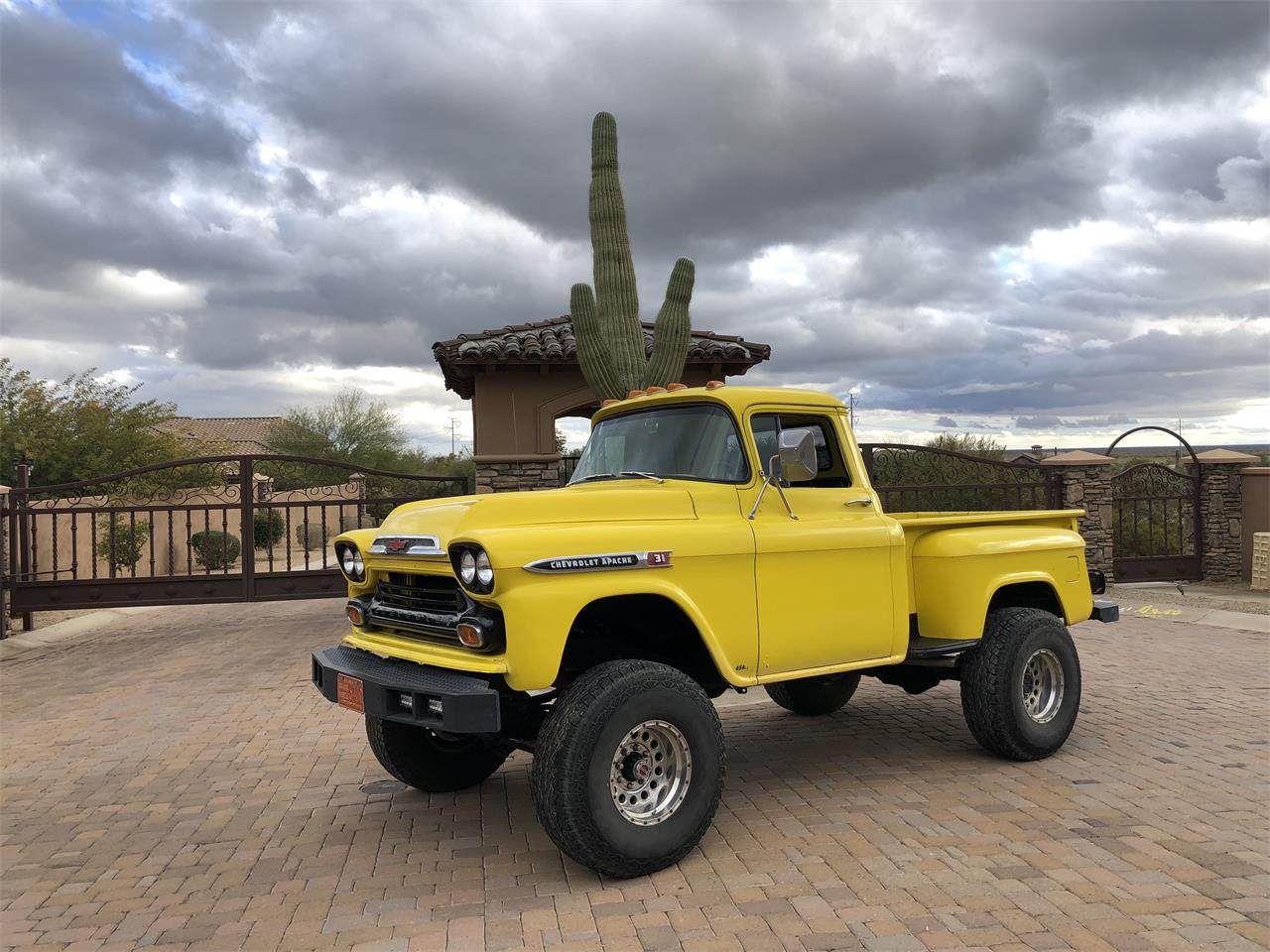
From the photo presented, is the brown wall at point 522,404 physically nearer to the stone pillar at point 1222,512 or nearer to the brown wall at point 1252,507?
the stone pillar at point 1222,512

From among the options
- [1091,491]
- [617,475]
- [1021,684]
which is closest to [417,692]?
[617,475]

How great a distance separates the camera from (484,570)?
3.82 metres

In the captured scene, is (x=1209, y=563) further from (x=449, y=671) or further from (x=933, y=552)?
(x=449, y=671)

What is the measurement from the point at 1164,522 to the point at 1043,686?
10796 mm

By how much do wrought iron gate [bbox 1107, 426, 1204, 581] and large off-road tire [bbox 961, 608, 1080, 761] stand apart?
954cm

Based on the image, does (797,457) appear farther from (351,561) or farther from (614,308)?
(614,308)

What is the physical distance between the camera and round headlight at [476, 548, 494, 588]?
3793 mm

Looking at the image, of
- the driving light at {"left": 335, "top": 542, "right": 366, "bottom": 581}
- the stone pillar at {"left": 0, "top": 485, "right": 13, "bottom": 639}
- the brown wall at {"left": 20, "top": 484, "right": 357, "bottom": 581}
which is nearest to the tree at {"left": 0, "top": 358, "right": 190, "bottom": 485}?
the brown wall at {"left": 20, "top": 484, "right": 357, "bottom": 581}

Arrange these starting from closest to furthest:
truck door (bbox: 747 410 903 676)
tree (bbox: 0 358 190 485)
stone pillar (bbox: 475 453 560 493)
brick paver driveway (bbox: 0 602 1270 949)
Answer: brick paver driveway (bbox: 0 602 1270 949) < truck door (bbox: 747 410 903 676) < stone pillar (bbox: 475 453 560 493) < tree (bbox: 0 358 190 485)

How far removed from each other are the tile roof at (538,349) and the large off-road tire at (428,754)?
807 centimetres

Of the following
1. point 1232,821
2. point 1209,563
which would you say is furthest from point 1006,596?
point 1209,563

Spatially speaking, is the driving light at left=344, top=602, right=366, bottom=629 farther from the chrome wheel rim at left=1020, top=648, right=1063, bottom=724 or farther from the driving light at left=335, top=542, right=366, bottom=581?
the chrome wheel rim at left=1020, top=648, right=1063, bottom=724

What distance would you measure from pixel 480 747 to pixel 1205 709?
5.33 metres

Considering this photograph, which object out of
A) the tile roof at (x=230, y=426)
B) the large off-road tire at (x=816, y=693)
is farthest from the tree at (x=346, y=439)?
the large off-road tire at (x=816, y=693)
